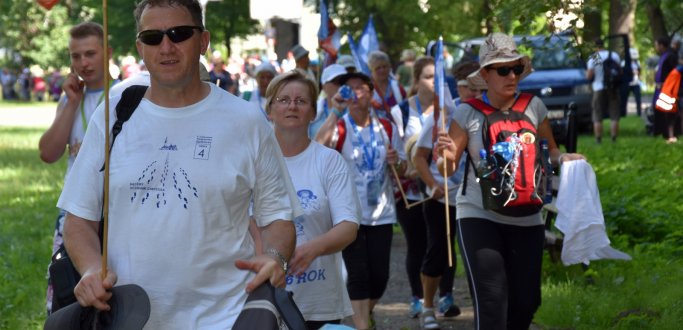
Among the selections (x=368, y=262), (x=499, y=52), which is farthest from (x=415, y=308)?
(x=499, y=52)

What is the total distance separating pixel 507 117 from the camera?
6996 mm

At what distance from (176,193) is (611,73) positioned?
21.8 metres

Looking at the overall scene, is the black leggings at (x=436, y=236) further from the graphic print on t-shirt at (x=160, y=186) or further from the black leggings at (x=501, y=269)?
the graphic print on t-shirt at (x=160, y=186)

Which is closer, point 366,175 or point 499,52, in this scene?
point 499,52

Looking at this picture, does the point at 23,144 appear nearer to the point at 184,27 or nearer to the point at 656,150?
the point at 656,150

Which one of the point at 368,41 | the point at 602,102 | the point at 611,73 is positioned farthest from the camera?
the point at 611,73

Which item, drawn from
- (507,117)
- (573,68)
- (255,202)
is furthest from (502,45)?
(573,68)

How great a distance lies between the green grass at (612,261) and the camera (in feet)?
28.7

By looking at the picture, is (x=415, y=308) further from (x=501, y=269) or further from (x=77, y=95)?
(x=77, y=95)

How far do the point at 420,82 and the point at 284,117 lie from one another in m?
3.92

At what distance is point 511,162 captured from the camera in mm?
6781

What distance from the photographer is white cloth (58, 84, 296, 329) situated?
157 inches

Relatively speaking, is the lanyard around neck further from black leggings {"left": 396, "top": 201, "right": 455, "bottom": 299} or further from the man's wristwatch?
the man's wristwatch

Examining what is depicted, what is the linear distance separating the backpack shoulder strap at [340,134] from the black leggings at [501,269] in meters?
1.77
